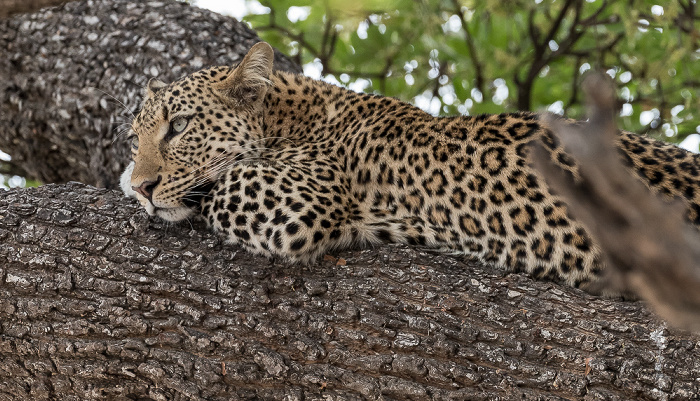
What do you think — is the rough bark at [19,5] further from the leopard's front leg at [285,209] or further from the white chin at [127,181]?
the white chin at [127,181]

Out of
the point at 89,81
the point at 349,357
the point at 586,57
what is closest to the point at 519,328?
the point at 349,357

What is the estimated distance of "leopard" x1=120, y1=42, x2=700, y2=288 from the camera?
15.0 ft

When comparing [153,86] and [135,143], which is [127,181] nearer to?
[135,143]

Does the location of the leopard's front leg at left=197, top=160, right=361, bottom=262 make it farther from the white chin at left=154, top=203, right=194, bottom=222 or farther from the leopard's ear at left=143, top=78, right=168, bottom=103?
the leopard's ear at left=143, top=78, right=168, bottom=103

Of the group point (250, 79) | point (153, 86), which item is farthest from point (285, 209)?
point (153, 86)

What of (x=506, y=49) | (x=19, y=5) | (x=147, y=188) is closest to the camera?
(x=19, y=5)

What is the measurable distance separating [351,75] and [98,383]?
584 centimetres

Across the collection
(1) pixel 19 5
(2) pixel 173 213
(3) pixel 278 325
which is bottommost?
(2) pixel 173 213

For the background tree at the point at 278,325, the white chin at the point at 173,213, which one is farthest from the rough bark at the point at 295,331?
the white chin at the point at 173,213

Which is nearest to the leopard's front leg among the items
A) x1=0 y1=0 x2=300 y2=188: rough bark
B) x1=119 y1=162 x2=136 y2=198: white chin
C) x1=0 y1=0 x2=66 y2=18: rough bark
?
x1=119 y1=162 x2=136 y2=198: white chin

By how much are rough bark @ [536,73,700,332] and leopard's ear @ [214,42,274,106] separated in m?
4.70

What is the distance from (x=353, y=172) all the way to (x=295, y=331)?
63.1 inches

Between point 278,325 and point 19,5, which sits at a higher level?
point 19,5

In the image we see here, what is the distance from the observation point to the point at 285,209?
488 cm
